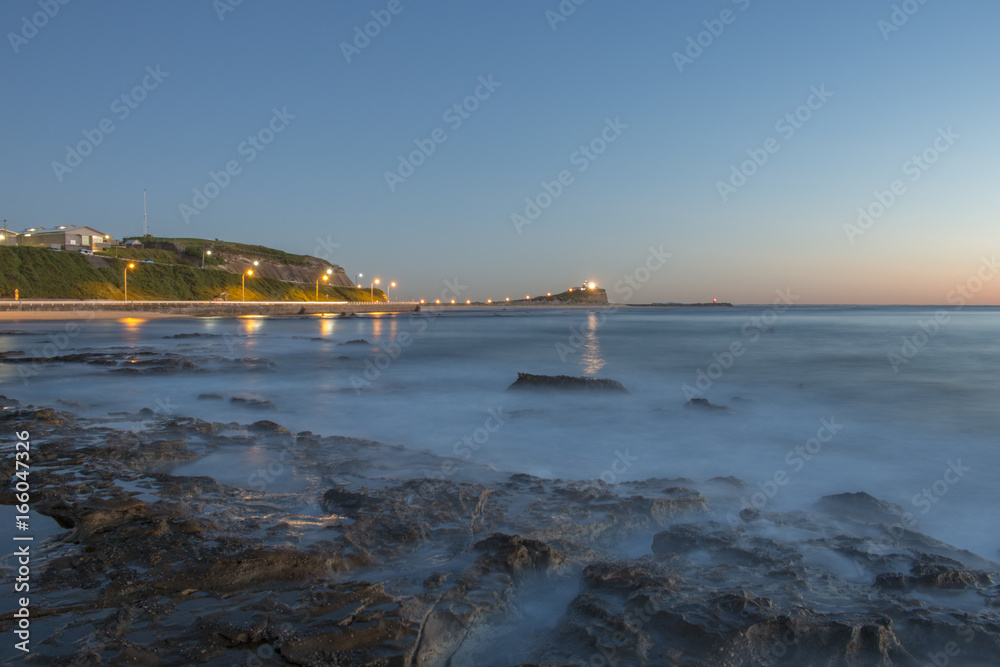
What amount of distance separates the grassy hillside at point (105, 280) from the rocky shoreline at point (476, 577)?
74765 millimetres

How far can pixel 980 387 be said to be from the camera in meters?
15.4

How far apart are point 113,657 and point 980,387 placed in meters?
19.3

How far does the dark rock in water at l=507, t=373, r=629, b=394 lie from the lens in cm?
1291

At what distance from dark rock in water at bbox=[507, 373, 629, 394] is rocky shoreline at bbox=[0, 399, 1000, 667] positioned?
23.2ft

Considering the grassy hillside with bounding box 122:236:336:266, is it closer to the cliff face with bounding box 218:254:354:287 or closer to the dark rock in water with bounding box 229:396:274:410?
the cliff face with bounding box 218:254:354:287

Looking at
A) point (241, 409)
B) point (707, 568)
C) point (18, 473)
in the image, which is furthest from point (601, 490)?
point (241, 409)

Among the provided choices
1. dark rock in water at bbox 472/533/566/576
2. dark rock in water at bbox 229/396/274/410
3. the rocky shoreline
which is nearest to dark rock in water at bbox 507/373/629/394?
dark rock in water at bbox 229/396/274/410

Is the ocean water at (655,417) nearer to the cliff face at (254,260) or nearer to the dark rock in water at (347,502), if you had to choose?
the dark rock in water at (347,502)

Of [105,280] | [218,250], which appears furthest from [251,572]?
[218,250]

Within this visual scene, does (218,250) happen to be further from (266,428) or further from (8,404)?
(266,428)

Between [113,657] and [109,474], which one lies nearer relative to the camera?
[113,657]

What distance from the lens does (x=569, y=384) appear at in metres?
12.9

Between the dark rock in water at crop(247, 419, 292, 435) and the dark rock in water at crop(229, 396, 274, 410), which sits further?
the dark rock in water at crop(229, 396, 274, 410)

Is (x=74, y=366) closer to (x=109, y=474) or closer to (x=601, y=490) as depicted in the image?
(x=109, y=474)
